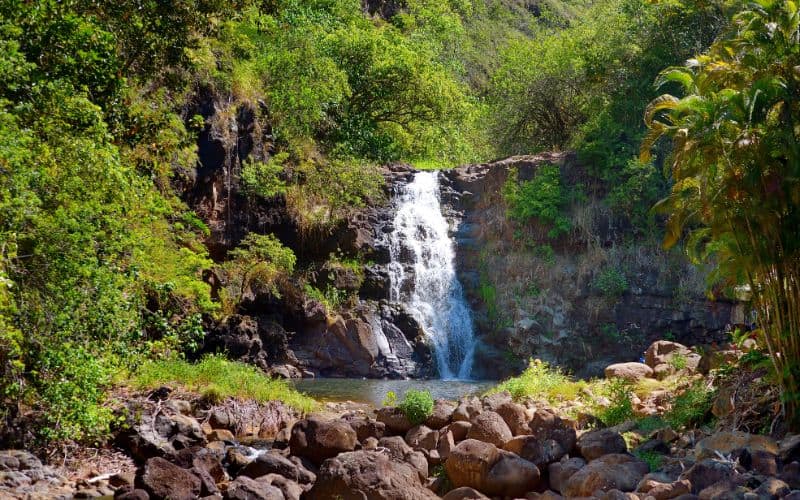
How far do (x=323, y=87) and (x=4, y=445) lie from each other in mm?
20399

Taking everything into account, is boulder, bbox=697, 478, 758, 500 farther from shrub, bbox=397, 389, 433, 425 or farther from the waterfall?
the waterfall

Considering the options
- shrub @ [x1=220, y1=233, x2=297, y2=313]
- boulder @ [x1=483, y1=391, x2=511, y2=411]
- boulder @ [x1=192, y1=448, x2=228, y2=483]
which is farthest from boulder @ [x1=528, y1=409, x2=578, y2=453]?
shrub @ [x1=220, y1=233, x2=297, y2=313]

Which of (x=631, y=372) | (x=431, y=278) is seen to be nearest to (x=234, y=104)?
(x=431, y=278)

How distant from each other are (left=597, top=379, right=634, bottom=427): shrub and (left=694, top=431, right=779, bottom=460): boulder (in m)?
2.98

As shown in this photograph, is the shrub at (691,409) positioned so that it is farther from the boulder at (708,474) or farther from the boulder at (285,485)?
the boulder at (285,485)

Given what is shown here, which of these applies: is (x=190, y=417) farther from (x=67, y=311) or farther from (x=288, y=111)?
(x=288, y=111)

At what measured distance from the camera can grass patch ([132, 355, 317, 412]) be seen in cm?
1518

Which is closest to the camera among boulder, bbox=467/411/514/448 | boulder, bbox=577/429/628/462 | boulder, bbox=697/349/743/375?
boulder, bbox=577/429/628/462

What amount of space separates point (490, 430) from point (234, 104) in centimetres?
1711

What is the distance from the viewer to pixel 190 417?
14.3 metres

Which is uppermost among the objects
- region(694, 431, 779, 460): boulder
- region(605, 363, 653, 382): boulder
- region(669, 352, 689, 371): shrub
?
region(669, 352, 689, 371): shrub

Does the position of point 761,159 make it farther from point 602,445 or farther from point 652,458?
point 602,445

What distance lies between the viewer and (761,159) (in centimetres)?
1112

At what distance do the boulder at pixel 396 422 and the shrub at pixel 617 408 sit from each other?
3470 millimetres
